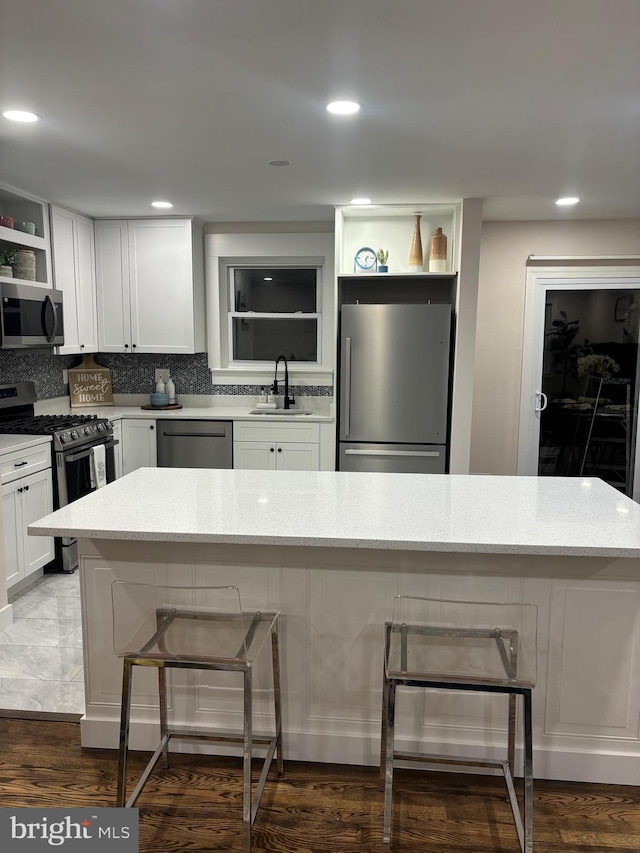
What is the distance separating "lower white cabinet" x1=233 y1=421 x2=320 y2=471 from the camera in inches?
192

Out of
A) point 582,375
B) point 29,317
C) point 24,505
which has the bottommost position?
point 24,505

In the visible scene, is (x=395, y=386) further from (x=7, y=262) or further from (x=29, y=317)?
(x=7, y=262)

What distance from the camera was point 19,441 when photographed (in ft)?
12.2

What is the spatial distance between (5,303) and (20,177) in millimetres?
737

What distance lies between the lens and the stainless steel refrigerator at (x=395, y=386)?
452 cm

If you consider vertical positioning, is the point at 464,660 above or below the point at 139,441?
below

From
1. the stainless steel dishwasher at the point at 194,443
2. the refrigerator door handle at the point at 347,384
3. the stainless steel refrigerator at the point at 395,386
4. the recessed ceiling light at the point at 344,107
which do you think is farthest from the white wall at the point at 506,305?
the recessed ceiling light at the point at 344,107

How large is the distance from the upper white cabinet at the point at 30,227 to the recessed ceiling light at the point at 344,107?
2392 millimetres

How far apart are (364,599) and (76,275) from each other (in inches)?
147

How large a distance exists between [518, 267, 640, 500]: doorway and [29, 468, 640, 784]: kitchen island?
3.09 meters

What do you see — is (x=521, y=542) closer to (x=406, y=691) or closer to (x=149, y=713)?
Answer: (x=406, y=691)

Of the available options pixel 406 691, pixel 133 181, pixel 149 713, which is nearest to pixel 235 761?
pixel 149 713

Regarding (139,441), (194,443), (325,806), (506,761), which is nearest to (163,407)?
(139,441)

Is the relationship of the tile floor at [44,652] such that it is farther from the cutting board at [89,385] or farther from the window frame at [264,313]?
the window frame at [264,313]
